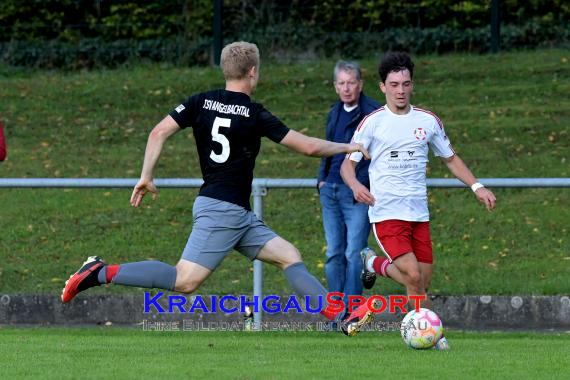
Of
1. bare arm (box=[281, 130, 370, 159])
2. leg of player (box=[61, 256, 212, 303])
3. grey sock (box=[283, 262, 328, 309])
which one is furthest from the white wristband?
leg of player (box=[61, 256, 212, 303])

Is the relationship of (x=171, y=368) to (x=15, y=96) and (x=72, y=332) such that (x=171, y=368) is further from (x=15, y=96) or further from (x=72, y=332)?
(x=15, y=96)

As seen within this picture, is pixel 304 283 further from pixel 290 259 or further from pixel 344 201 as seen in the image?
pixel 344 201

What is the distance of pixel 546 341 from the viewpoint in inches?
378

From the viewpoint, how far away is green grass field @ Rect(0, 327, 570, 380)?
7.44 metres

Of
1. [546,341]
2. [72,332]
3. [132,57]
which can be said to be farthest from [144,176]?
[132,57]

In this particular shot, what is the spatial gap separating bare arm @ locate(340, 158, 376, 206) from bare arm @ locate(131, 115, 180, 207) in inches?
53.7

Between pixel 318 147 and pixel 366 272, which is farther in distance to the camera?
pixel 366 272

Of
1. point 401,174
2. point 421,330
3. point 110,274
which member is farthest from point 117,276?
point 401,174

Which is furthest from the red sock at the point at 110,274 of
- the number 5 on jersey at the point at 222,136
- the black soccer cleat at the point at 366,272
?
the black soccer cleat at the point at 366,272

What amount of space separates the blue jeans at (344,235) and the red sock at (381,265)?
577mm

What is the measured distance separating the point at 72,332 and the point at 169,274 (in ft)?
6.83

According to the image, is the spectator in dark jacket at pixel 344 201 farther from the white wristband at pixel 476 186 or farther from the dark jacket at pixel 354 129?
the white wristband at pixel 476 186

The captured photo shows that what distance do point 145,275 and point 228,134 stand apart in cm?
107

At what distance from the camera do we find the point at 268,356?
8234 mm
